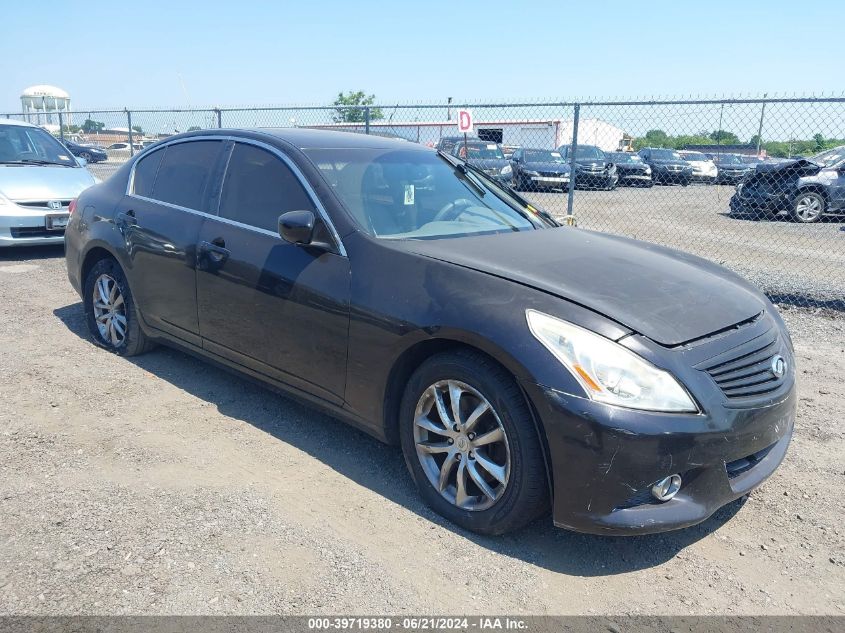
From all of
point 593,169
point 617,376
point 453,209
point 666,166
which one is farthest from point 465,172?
point 666,166

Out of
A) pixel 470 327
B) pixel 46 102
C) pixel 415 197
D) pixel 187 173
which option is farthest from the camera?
pixel 46 102

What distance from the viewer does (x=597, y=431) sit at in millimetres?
2637

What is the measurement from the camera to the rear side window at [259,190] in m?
3.90

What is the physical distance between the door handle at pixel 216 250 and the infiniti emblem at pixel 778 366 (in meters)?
2.84

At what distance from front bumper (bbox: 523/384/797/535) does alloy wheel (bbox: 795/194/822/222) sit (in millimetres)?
13563

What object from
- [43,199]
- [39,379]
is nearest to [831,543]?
[39,379]

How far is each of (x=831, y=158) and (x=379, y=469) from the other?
14.9m

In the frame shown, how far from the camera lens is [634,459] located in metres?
2.63

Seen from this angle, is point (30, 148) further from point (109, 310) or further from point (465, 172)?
point (465, 172)

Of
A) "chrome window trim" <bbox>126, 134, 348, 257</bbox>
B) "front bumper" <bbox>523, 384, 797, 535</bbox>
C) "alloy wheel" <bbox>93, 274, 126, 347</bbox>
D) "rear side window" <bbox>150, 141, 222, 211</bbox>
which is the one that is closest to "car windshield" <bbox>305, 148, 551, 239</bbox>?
"chrome window trim" <bbox>126, 134, 348, 257</bbox>

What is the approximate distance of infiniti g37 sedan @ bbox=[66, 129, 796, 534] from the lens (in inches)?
107

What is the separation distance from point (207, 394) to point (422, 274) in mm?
2068

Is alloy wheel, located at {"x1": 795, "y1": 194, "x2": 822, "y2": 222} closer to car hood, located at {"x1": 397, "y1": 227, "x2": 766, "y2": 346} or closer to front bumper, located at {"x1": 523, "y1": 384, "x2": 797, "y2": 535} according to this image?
car hood, located at {"x1": 397, "y1": 227, "x2": 766, "y2": 346}

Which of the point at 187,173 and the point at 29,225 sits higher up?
the point at 187,173
